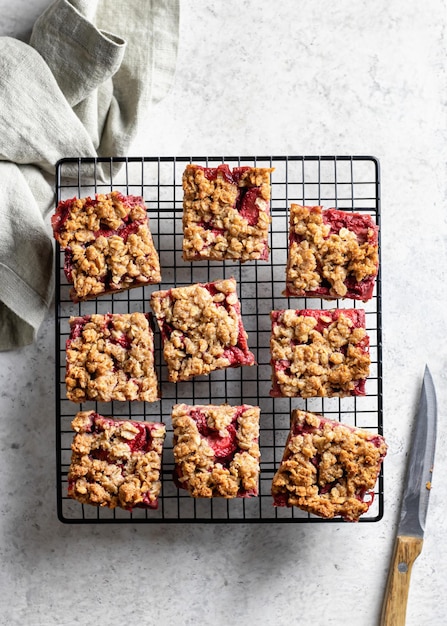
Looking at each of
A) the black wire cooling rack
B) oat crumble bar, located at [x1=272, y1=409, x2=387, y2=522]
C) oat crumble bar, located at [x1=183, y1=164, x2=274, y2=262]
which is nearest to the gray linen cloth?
the black wire cooling rack

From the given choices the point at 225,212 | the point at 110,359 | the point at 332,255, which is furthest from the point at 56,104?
the point at 332,255

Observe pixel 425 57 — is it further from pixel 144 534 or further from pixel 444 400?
pixel 144 534

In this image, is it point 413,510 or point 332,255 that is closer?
point 332,255

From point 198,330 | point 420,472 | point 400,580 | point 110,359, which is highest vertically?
point 198,330

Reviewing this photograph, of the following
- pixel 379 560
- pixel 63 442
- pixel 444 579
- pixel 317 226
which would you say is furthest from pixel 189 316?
pixel 444 579

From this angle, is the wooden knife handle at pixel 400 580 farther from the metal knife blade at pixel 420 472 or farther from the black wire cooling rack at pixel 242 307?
the black wire cooling rack at pixel 242 307

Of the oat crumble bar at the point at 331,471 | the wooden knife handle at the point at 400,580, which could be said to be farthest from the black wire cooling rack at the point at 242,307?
the oat crumble bar at the point at 331,471

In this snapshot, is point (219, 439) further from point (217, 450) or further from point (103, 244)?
point (103, 244)
